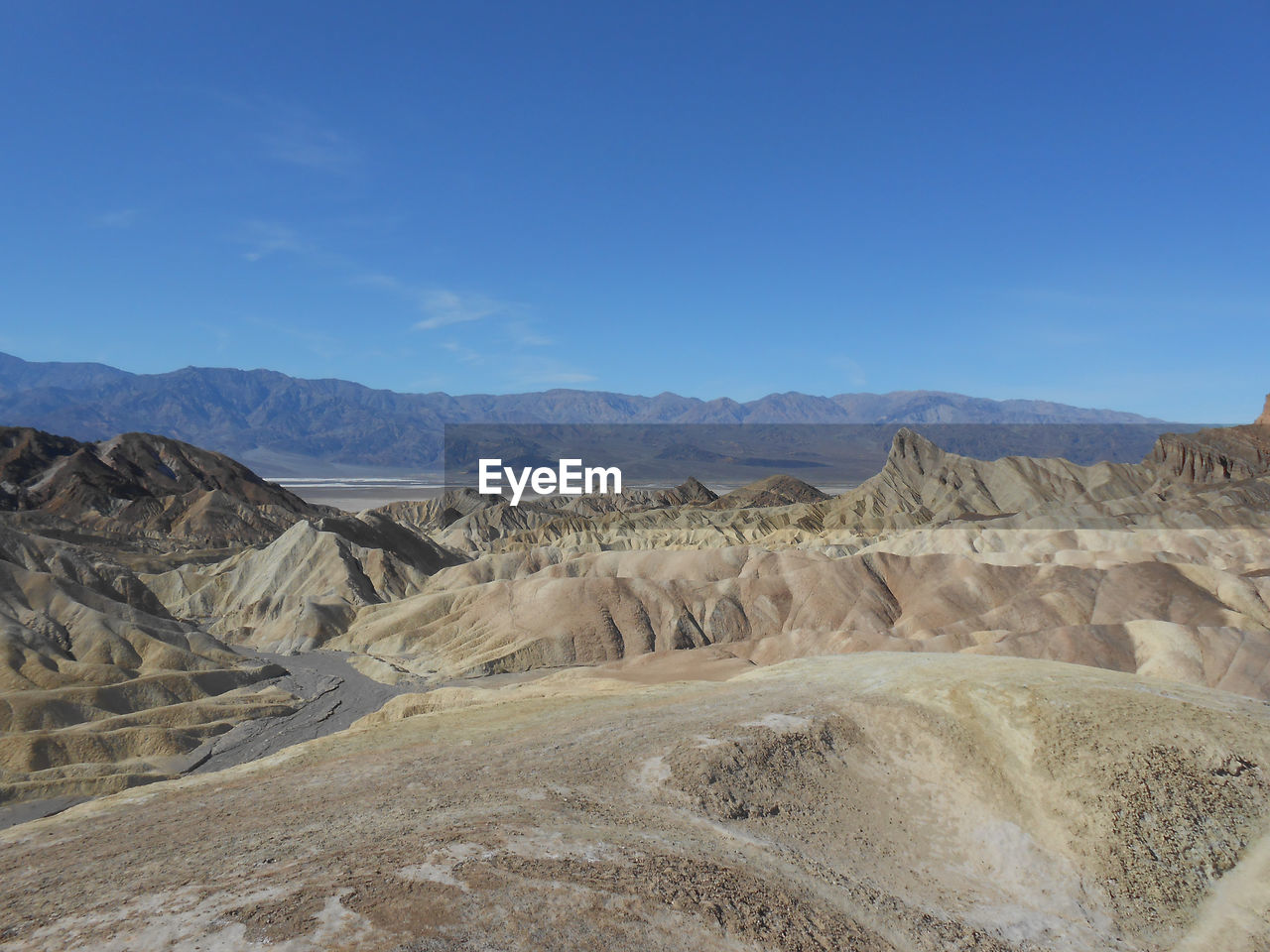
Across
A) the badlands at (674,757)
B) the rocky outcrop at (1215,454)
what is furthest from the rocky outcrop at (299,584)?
the rocky outcrop at (1215,454)

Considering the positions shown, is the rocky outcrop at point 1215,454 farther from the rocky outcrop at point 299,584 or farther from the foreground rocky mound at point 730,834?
the rocky outcrop at point 299,584

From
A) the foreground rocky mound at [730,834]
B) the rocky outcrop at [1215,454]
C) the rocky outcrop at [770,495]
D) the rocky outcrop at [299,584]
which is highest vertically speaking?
the rocky outcrop at [1215,454]

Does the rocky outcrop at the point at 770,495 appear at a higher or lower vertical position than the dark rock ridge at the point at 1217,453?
lower

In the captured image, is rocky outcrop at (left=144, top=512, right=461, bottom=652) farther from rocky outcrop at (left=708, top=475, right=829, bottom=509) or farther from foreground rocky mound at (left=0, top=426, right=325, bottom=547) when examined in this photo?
rocky outcrop at (left=708, top=475, right=829, bottom=509)

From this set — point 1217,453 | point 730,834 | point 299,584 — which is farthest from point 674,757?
point 1217,453

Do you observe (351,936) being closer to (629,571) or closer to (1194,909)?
(1194,909)

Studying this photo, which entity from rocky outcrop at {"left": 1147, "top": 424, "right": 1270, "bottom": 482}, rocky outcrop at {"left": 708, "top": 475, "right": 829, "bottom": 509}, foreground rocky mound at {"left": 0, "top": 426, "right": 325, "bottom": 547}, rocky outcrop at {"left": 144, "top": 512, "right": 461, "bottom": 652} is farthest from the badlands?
rocky outcrop at {"left": 708, "top": 475, "right": 829, "bottom": 509}

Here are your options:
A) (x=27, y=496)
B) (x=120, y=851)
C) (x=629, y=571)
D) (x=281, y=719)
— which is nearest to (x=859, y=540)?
(x=629, y=571)
